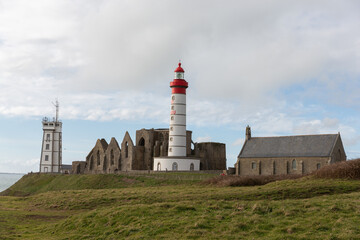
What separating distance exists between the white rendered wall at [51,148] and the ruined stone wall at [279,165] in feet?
160

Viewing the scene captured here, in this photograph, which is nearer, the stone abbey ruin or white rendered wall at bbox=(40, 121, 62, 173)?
the stone abbey ruin

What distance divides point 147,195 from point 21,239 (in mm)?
12918

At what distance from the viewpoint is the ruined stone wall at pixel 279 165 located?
171 feet

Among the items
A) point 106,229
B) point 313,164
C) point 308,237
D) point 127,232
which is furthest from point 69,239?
point 313,164

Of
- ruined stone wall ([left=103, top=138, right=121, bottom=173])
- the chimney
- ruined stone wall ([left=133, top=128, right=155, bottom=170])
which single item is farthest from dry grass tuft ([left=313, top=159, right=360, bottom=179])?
ruined stone wall ([left=103, top=138, right=121, bottom=173])

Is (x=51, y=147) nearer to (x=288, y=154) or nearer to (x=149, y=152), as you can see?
(x=149, y=152)

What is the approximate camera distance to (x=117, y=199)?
107ft

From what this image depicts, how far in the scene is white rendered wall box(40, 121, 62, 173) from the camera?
89.9 meters

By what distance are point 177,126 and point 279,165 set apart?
57.0 ft

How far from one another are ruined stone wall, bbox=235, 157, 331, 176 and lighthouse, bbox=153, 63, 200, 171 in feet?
30.6

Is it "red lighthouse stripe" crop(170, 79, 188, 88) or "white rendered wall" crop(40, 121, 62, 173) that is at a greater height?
"red lighthouse stripe" crop(170, 79, 188, 88)

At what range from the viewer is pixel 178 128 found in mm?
63781

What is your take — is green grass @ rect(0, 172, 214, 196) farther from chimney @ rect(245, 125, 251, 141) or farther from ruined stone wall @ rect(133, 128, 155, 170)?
ruined stone wall @ rect(133, 128, 155, 170)

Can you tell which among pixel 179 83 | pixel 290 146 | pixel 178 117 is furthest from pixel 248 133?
pixel 179 83
